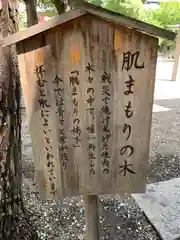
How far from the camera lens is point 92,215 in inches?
55.4

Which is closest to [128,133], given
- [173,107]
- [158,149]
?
[158,149]

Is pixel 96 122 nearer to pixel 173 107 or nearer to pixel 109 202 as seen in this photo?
pixel 109 202

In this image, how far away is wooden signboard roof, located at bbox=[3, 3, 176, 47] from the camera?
3.07 feet

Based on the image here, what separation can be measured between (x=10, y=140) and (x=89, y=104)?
54 cm

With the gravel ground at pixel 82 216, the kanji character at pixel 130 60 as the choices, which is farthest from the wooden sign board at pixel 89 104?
the gravel ground at pixel 82 216

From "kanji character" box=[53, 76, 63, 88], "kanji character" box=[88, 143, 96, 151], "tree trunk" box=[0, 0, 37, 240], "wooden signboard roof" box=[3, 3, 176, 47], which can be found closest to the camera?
"wooden signboard roof" box=[3, 3, 176, 47]

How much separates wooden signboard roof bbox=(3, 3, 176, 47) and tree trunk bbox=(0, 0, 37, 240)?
1.14 ft

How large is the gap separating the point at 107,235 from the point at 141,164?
0.85m

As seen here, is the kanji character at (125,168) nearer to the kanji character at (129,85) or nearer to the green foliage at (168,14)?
the kanji character at (129,85)

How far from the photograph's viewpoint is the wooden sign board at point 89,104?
999mm

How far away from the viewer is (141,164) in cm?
119

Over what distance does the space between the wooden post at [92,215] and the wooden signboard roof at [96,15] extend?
78 centimetres

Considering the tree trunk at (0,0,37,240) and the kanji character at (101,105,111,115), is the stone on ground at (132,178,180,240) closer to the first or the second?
the tree trunk at (0,0,37,240)

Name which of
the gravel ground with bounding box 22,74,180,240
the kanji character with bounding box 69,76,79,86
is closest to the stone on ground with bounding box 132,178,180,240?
the gravel ground with bounding box 22,74,180,240
